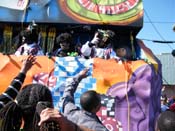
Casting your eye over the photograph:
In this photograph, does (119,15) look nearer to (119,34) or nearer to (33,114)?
(119,34)

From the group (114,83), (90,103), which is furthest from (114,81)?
(90,103)

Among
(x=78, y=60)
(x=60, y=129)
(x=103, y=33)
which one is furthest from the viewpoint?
(x=103, y=33)

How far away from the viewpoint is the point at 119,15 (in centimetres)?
727

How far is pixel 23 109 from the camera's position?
229 centimetres

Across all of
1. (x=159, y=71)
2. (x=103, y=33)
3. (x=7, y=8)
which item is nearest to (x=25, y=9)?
(x=7, y=8)

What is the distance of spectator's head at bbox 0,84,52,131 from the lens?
7.29 feet

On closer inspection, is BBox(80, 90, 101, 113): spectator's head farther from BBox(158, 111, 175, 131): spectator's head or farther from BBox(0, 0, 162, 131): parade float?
BBox(0, 0, 162, 131): parade float

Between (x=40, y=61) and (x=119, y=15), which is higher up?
(x=119, y=15)

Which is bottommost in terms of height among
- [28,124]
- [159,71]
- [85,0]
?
[159,71]

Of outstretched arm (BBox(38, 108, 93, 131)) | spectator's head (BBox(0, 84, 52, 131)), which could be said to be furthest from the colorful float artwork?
outstretched arm (BBox(38, 108, 93, 131))

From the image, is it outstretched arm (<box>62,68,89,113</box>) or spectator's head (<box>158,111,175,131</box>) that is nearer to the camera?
spectator's head (<box>158,111,175,131</box>)

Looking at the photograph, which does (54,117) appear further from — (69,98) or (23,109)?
(69,98)

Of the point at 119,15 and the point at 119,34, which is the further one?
the point at 119,34

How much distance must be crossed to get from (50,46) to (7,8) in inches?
42.8
